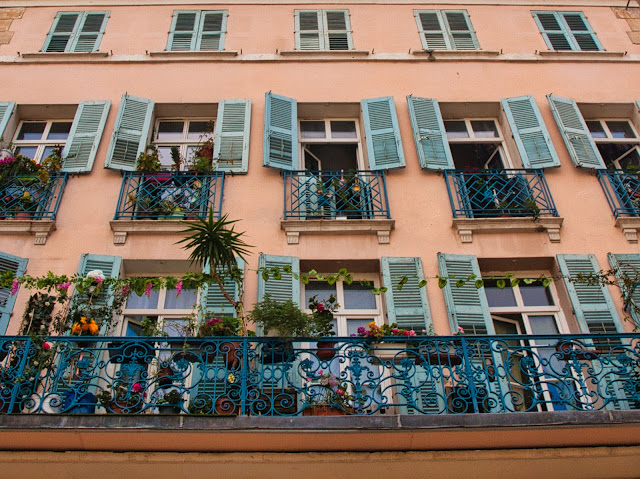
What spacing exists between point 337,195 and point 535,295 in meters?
2.75

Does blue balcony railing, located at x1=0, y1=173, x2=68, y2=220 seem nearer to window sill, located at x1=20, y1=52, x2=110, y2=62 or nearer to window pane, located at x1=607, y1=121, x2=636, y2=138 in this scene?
window sill, located at x1=20, y1=52, x2=110, y2=62

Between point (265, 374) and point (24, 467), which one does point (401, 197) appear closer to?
point (265, 374)

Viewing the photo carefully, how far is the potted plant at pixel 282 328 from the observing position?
20.9 feet

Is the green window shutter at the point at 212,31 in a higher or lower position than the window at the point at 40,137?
higher

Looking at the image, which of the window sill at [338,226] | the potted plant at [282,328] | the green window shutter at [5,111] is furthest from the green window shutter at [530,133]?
the green window shutter at [5,111]

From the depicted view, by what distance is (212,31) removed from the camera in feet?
36.1

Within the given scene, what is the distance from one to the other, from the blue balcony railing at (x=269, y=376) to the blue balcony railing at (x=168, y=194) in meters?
2.13

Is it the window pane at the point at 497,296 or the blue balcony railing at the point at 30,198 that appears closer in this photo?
the window pane at the point at 497,296

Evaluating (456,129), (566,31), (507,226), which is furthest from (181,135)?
(566,31)

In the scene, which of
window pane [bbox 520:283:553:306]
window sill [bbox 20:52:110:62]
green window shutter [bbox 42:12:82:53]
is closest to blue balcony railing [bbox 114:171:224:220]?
window sill [bbox 20:52:110:62]

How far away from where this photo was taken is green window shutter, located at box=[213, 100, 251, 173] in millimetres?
8898

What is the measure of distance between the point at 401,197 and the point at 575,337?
3008 mm

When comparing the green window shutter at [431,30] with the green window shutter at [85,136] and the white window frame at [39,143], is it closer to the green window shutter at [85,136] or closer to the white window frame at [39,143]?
the green window shutter at [85,136]

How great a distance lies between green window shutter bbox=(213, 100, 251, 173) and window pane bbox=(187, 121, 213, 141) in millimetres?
422
